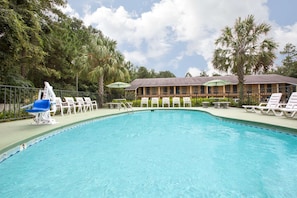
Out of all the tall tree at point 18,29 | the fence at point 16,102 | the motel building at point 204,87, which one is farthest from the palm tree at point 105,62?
the motel building at point 204,87

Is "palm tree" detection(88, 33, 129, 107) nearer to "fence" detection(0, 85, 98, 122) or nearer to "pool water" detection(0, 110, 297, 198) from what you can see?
"fence" detection(0, 85, 98, 122)

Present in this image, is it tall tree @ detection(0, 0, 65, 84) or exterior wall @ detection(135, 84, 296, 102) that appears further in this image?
exterior wall @ detection(135, 84, 296, 102)

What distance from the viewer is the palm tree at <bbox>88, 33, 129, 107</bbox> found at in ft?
49.8

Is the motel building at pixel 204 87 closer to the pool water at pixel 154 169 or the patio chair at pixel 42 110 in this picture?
the patio chair at pixel 42 110

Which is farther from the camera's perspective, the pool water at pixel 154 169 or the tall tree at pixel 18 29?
the tall tree at pixel 18 29

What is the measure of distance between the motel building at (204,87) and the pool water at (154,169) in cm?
2239

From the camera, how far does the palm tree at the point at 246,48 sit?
500 inches

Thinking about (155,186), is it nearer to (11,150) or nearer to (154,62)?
(11,150)

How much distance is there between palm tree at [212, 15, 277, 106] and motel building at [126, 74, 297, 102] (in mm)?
13041

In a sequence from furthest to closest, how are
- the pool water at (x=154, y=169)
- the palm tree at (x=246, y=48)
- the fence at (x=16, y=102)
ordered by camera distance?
the palm tree at (x=246, y=48)
the fence at (x=16, y=102)
the pool water at (x=154, y=169)

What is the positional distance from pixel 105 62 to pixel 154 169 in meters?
14.3

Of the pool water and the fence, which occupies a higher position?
the fence

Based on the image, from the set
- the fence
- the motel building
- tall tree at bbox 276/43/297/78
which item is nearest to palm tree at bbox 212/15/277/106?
the fence

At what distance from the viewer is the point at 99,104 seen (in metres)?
16.1
